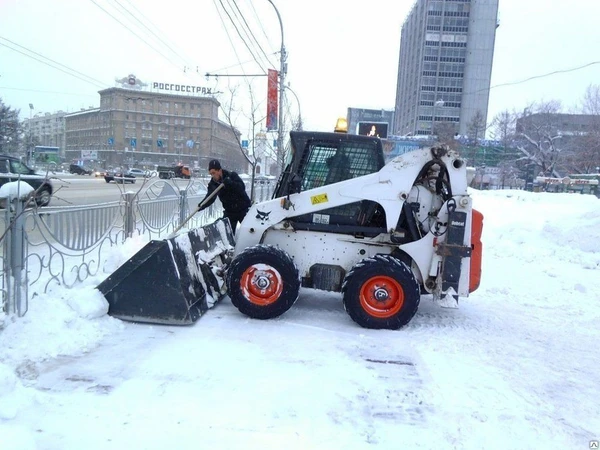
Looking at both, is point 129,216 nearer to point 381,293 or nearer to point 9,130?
point 381,293

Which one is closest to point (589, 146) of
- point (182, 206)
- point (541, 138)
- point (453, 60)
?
point (541, 138)

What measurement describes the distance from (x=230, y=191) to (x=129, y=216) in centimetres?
165

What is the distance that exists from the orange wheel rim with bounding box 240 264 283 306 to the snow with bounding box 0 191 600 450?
275mm

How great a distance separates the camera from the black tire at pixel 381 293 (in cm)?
503

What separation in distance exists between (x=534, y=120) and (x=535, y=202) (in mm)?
40404

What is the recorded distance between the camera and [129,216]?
729cm

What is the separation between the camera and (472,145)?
46219 mm

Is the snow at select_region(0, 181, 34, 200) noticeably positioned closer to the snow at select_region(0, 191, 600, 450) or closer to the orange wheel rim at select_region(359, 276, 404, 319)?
the snow at select_region(0, 191, 600, 450)

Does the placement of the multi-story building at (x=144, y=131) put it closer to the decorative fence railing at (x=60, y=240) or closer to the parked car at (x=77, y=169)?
the parked car at (x=77, y=169)

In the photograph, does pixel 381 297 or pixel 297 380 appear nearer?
pixel 297 380

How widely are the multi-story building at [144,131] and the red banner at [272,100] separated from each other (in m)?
12.5

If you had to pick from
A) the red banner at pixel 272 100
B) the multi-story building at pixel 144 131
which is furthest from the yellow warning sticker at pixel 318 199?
the multi-story building at pixel 144 131

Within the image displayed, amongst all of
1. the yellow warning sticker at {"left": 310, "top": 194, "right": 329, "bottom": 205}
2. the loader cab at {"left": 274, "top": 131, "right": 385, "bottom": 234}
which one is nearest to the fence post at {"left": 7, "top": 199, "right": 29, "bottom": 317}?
the loader cab at {"left": 274, "top": 131, "right": 385, "bottom": 234}

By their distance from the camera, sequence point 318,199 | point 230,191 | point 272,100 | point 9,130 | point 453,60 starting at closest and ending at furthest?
point 318,199, point 230,191, point 272,100, point 9,130, point 453,60
